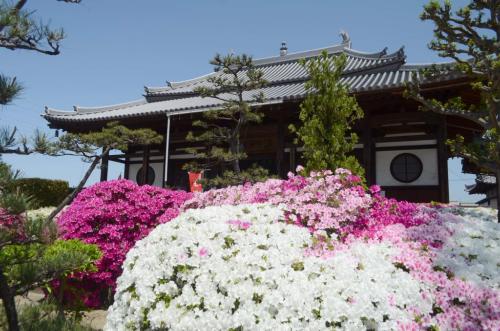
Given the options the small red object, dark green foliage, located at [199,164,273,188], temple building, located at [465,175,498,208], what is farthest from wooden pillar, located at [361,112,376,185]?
temple building, located at [465,175,498,208]

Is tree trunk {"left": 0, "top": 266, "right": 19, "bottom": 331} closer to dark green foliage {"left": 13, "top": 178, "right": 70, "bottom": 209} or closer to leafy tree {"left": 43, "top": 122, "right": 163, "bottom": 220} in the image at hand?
leafy tree {"left": 43, "top": 122, "right": 163, "bottom": 220}

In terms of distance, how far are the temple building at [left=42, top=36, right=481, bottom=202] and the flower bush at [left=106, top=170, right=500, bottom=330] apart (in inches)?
211

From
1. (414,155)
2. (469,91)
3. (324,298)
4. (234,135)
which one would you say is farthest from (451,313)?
(414,155)

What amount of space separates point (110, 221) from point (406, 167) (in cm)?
859

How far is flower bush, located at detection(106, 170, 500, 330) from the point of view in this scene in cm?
264

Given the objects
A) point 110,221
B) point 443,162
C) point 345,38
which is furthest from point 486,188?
point 110,221

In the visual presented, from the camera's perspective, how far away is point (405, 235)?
12.1 ft

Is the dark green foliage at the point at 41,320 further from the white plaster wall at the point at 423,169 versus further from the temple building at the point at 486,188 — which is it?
the temple building at the point at 486,188

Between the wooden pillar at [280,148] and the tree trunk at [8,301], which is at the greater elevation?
the wooden pillar at [280,148]

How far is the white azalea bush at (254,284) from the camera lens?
103 inches

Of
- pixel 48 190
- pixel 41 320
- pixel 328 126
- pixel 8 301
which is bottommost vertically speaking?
pixel 41 320

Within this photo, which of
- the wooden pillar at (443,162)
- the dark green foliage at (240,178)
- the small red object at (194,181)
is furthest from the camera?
the small red object at (194,181)

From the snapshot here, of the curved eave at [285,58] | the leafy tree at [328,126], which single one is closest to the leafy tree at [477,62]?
the leafy tree at [328,126]

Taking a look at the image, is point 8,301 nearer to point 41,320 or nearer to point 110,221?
point 41,320
